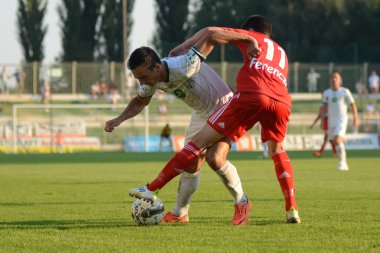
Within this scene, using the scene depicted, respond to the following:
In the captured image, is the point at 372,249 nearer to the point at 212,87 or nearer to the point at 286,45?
the point at 212,87

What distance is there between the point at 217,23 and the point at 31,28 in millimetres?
15918

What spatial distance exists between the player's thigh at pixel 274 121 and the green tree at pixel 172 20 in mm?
56720

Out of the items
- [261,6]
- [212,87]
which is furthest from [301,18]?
Answer: [212,87]

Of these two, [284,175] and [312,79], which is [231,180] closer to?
[284,175]

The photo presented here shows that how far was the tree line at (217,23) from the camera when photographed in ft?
195

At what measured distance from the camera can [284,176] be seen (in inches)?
369

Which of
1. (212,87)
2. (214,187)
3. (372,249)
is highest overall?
(212,87)

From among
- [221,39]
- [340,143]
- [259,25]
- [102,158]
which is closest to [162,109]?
[102,158]

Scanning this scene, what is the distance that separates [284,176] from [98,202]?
12.2 ft

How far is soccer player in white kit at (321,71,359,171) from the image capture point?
2095cm

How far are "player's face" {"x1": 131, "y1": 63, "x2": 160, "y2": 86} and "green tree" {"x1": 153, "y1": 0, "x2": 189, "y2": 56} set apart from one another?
5690 cm

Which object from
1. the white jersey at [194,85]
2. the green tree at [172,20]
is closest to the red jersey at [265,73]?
the white jersey at [194,85]

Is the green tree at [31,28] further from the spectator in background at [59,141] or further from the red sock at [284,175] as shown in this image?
the red sock at [284,175]

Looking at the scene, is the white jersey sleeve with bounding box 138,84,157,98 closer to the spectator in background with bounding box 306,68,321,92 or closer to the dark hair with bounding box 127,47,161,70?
the dark hair with bounding box 127,47,161,70
